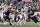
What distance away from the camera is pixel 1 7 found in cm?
297

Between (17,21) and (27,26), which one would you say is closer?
(27,26)

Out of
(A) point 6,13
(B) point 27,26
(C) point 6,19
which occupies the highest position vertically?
(A) point 6,13

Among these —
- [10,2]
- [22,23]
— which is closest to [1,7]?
[10,2]

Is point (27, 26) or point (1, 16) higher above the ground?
point (1, 16)

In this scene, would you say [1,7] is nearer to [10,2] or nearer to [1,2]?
[1,2]

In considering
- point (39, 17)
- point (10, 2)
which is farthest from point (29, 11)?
point (10, 2)

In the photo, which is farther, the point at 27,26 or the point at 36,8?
the point at 36,8

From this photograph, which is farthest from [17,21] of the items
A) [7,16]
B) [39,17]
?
[39,17]

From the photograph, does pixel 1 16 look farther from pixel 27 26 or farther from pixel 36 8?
pixel 36 8

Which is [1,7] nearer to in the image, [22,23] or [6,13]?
[6,13]

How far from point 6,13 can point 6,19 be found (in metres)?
0.21

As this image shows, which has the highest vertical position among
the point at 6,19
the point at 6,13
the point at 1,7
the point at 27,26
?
the point at 1,7

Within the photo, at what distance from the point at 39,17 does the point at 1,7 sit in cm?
140

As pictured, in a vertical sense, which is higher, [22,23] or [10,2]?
[10,2]
